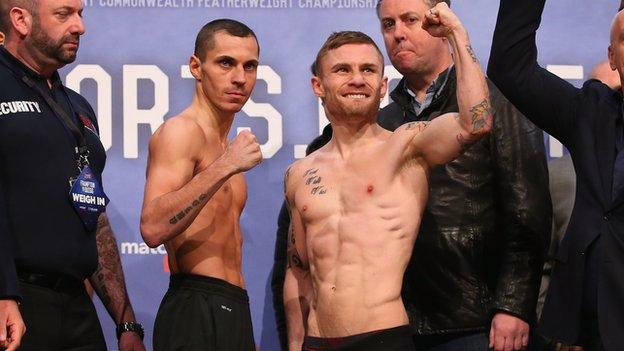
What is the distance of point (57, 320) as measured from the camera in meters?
2.66

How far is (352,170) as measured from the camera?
109 inches

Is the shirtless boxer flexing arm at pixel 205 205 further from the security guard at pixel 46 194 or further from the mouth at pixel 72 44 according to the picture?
the mouth at pixel 72 44

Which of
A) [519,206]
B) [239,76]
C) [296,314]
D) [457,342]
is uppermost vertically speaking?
[239,76]

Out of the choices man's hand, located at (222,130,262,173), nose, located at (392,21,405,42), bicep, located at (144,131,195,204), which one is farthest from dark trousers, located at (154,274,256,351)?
nose, located at (392,21,405,42)

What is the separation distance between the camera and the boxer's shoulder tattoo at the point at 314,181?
9.04 ft

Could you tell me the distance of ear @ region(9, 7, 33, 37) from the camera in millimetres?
2816

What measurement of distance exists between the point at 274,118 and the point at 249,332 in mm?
940

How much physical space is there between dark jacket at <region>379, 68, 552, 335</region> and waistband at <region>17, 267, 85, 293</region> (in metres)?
0.96

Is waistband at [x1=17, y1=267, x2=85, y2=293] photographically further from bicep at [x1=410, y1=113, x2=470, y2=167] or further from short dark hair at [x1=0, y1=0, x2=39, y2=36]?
bicep at [x1=410, y1=113, x2=470, y2=167]

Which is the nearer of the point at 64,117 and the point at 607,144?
the point at 607,144

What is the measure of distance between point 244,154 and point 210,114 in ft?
1.26

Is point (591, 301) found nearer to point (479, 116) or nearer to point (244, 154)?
point (479, 116)

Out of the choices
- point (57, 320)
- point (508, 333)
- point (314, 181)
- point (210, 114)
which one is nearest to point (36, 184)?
point (57, 320)

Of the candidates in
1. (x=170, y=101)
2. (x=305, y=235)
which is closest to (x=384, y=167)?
(x=305, y=235)
